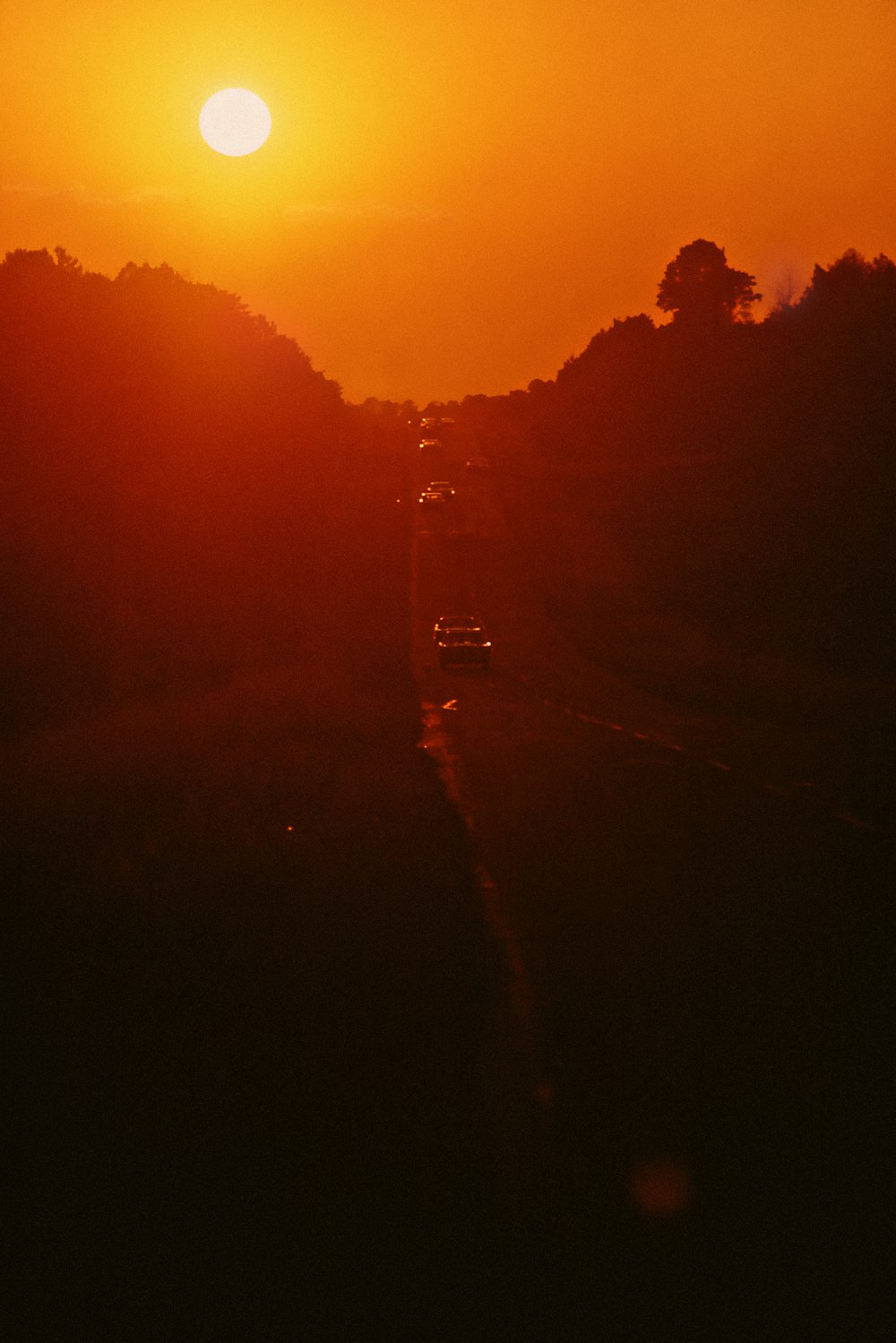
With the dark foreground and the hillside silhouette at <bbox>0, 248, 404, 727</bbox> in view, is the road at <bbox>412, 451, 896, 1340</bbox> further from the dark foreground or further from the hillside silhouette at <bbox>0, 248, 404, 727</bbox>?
the hillside silhouette at <bbox>0, 248, 404, 727</bbox>

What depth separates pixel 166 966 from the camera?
960 centimetres

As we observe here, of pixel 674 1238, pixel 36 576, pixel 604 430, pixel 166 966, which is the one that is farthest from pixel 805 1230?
pixel 604 430

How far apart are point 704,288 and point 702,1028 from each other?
419ft

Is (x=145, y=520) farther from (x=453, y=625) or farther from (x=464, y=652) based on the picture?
(x=464, y=652)

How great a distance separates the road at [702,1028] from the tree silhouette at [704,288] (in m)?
113

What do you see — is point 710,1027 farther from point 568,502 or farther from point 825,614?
point 568,502

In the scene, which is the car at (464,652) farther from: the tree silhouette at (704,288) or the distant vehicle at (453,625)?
the tree silhouette at (704,288)

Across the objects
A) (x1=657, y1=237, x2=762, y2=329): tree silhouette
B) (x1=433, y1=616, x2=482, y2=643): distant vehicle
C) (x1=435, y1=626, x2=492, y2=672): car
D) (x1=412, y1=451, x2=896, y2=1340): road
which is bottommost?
(x1=435, y1=626, x2=492, y2=672): car

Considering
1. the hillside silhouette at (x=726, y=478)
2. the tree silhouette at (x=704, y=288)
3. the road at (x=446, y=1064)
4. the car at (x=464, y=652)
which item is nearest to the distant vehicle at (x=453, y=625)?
the car at (x=464, y=652)

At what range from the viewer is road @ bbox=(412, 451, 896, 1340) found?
5273mm

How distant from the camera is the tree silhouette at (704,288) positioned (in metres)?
127

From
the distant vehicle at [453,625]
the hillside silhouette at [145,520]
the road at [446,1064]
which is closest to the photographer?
the road at [446,1064]

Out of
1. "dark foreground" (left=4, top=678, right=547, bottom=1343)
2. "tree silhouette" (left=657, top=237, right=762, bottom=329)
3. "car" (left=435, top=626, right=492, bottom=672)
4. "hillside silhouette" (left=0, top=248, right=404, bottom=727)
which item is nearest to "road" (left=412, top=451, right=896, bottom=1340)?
"dark foreground" (left=4, top=678, right=547, bottom=1343)

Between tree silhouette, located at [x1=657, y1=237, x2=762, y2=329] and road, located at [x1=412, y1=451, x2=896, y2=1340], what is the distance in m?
113
